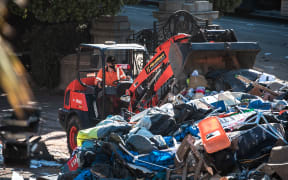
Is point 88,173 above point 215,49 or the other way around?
the other way around

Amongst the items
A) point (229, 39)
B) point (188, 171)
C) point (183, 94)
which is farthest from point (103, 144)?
point (229, 39)

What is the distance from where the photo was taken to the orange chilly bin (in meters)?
5.55

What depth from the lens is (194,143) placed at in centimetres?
595

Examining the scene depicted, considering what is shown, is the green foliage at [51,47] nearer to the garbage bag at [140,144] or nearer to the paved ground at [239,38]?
the paved ground at [239,38]

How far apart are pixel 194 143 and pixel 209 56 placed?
3.95 m

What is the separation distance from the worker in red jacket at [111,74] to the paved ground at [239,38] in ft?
4.65

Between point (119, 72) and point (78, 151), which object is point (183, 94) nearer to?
point (119, 72)

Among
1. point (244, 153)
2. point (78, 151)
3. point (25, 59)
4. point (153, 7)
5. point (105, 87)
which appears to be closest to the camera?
point (244, 153)

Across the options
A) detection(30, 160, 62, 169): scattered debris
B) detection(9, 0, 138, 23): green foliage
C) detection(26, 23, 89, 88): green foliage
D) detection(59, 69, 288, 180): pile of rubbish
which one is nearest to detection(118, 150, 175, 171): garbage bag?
detection(59, 69, 288, 180): pile of rubbish

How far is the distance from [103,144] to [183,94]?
2.69m

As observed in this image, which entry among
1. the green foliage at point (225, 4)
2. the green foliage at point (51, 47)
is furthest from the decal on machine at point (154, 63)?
the green foliage at point (225, 4)

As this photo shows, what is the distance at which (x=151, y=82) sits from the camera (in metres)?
8.77

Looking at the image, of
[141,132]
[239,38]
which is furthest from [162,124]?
[239,38]

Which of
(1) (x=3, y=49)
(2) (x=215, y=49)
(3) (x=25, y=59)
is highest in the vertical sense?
(1) (x=3, y=49)
